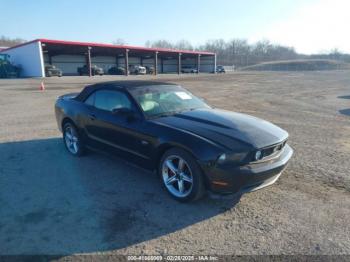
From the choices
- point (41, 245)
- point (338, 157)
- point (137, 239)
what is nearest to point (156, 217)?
point (137, 239)

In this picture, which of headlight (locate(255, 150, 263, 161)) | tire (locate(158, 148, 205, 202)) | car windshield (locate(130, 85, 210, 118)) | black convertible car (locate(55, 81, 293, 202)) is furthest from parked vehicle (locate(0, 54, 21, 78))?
headlight (locate(255, 150, 263, 161))

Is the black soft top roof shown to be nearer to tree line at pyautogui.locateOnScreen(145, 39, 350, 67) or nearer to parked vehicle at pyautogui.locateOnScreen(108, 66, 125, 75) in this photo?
parked vehicle at pyautogui.locateOnScreen(108, 66, 125, 75)

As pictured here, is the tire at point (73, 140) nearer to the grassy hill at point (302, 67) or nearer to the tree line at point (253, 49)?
the grassy hill at point (302, 67)

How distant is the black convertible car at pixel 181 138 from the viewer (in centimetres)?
337

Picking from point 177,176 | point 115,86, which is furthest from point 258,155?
point 115,86

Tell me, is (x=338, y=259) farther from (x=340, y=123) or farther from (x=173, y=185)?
(x=340, y=123)

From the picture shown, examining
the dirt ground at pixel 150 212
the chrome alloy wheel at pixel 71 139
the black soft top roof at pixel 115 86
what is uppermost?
the black soft top roof at pixel 115 86

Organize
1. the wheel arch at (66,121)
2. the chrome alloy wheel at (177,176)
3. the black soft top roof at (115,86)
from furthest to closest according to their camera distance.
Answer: the wheel arch at (66,121) → the black soft top roof at (115,86) → the chrome alloy wheel at (177,176)

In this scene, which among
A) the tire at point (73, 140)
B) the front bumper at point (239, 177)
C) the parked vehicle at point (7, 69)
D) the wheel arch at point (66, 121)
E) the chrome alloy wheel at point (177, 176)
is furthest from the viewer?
the parked vehicle at point (7, 69)

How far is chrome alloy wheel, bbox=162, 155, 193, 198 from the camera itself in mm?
3678

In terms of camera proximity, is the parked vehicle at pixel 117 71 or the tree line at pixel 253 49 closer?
the parked vehicle at pixel 117 71

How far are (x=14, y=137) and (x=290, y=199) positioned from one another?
6465 mm

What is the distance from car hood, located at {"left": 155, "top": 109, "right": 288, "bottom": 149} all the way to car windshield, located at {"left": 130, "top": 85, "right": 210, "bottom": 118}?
0.22 m

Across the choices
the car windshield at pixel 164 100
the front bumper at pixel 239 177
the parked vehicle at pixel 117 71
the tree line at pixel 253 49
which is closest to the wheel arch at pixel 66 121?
the car windshield at pixel 164 100
